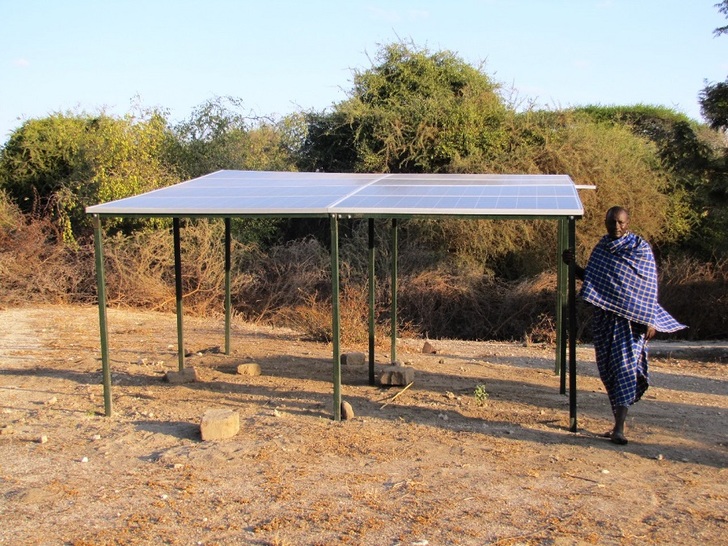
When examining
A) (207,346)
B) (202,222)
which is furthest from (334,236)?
(202,222)

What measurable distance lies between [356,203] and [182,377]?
9.93 feet

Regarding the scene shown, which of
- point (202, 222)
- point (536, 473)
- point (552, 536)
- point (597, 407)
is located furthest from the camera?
point (202, 222)

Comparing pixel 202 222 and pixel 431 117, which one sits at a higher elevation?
pixel 431 117

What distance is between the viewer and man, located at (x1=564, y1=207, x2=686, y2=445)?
5.74m

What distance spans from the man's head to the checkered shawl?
0.18 ft

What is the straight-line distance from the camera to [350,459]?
5469 millimetres

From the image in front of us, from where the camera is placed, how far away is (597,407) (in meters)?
7.04

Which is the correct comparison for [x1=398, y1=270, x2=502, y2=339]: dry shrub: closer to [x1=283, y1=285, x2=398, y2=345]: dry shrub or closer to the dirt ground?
[x1=283, y1=285, x2=398, y2=345]: dry shrub

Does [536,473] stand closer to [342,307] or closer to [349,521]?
[349,521]

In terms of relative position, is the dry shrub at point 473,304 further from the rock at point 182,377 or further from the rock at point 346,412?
the rock at point 346,412

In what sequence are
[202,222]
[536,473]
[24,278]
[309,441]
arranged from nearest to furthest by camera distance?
1. [536,473]
2. [309,441]
3. [24,278]
4. [202,222]

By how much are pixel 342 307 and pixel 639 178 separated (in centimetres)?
887

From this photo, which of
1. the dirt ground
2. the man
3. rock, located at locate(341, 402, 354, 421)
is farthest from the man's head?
rock, located at locate(341, 402, 354, 421)

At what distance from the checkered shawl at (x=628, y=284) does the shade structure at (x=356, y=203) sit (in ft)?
0.77
